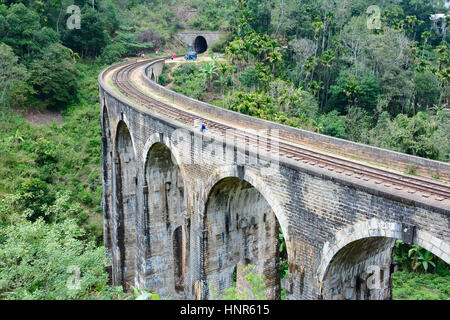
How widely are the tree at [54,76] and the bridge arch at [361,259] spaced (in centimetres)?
3395

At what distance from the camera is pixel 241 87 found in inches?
1688

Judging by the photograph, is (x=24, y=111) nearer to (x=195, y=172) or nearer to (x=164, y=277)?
(x=164, y=277)

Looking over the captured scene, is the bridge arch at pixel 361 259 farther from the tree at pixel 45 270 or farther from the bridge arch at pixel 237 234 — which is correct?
the tree at pixel 45 270

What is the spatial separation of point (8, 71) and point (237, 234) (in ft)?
90.8

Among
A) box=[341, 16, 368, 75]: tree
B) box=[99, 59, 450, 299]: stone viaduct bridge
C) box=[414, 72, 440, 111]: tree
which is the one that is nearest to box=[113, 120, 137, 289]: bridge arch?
box=[99, 59, 450, 299]: stone viaduct bridge

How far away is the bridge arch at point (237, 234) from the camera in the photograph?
51.0ft

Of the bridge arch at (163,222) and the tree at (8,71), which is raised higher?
the tree at (8,71)

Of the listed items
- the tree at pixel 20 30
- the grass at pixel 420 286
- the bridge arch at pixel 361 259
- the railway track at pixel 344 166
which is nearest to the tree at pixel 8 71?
the tree at pixel 20 30

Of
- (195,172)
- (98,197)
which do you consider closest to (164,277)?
(195,172)

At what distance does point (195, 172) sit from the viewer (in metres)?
15.5

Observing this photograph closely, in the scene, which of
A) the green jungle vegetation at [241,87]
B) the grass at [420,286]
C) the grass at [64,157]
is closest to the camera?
the grass at [420,286]

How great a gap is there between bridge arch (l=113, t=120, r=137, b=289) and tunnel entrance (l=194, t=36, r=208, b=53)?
1695 inches

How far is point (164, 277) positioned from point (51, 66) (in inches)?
1002

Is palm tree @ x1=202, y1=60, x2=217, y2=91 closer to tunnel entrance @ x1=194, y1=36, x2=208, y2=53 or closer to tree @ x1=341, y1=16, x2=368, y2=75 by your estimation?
tree @ x1=341, y1=16, x2=368, y2=75
